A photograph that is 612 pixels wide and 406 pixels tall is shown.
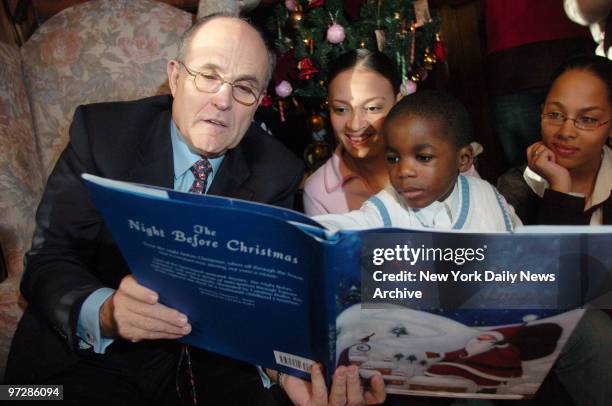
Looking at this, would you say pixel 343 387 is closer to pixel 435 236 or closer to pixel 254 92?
pixel 435 236

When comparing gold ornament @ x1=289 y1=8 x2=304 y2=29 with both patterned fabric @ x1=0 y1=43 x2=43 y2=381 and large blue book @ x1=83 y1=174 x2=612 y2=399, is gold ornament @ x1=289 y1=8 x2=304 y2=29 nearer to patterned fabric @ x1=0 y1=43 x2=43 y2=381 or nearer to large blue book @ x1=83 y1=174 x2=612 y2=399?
patterned fabric @ x1=0 y1=43 x2=43 y2=381

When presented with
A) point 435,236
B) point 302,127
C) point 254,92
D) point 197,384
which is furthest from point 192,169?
point 302,127

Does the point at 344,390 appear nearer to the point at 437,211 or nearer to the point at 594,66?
the point at 437,211

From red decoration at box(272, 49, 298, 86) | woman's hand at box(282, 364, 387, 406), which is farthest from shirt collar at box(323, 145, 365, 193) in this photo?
red decoration at box(272, 49, 298, 86)

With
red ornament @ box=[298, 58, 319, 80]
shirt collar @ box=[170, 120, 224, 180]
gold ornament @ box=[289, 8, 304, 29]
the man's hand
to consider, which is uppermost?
gold ornament @ box=[289, 8, 304, 29]

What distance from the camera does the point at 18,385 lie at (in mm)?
1261

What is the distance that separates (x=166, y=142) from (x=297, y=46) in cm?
130

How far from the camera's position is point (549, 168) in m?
1.36

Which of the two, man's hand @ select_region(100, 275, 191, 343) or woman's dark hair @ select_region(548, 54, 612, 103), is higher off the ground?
woman's dark hair @ select_region(548, 54, 612, 103)

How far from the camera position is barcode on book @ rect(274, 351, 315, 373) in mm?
1020

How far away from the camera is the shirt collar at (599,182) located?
1.38m

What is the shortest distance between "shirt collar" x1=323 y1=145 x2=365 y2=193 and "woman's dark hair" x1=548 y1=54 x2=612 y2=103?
71cm

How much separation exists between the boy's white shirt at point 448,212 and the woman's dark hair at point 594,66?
42 centimetres

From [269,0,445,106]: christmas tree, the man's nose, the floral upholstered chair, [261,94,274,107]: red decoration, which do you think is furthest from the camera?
[261,94,274,107]: red decoration
